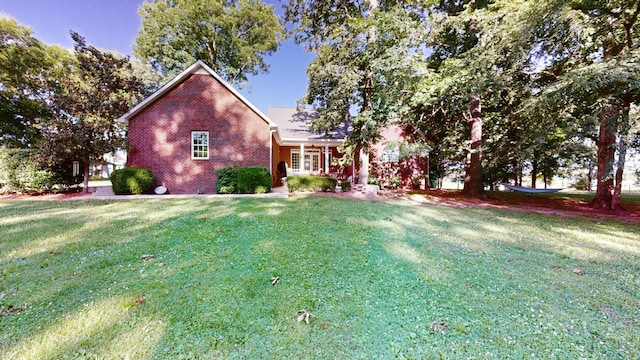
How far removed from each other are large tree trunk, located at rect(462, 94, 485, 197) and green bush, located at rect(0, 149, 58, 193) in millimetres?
20919

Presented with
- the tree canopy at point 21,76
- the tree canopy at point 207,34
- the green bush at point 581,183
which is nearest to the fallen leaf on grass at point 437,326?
the tree canopy at point 207,34

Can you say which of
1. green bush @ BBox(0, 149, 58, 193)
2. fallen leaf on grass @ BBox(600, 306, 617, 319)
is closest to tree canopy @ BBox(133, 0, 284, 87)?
green bush @ BBox(0, 149, 58, 193)

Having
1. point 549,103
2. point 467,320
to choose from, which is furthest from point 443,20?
point 467,320

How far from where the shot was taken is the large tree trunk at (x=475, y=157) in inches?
514

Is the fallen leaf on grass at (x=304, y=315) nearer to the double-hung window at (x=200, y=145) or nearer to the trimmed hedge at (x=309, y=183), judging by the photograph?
the trimmed hedge at (x=309, y=183)

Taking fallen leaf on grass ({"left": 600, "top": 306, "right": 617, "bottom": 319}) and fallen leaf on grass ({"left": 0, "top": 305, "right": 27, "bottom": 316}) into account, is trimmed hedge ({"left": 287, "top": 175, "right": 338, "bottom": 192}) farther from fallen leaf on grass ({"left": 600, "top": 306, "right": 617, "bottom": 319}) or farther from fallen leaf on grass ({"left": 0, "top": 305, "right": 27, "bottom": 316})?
fallen leaf on grass ({"left": 600, "top": 306, "right": 617, "bottom": 319})

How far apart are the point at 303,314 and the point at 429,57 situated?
1604cm

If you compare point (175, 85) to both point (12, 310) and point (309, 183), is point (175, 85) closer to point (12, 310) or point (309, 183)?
point (309, 183)

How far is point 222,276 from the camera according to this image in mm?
3271

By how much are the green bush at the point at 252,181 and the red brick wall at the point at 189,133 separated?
4.55 ft

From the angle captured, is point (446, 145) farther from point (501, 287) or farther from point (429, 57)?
point (501, 287)

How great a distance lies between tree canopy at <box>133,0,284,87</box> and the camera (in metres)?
23.6

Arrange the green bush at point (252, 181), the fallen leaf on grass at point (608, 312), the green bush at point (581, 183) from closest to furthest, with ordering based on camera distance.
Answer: the fallen leaf on grass at point (608, 312) → the green bush at point (252, 181) → the green bush at point (581, 183)

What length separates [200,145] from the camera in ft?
41.3
